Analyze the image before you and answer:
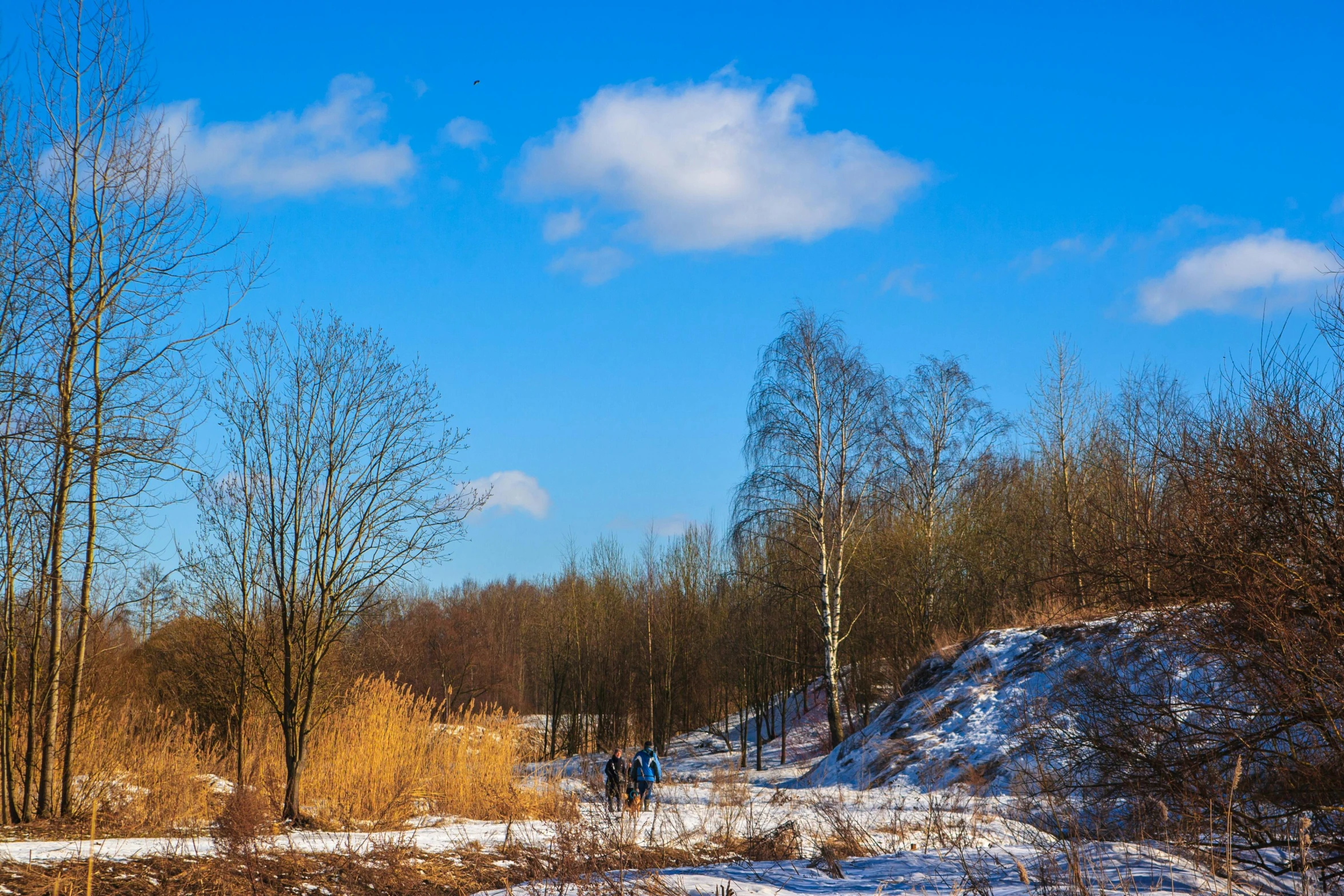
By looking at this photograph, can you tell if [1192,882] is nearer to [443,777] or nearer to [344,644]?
[443,777]

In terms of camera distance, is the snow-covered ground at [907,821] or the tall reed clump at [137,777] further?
the tall reed clump at [137,777]

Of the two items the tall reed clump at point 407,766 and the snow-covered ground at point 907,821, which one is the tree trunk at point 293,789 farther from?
the snow-covered ground at point 907,821

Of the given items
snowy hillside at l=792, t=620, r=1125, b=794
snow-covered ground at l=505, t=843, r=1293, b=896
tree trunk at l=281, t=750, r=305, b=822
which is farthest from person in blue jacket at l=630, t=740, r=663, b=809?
snow-covered ground at l=505, t=843, r=1293, b=896

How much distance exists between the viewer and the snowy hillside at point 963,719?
17.0 metres

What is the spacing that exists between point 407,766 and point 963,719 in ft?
36.7

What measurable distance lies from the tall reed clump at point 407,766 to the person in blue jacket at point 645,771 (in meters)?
1.45

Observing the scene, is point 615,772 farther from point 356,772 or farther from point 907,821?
point 907,821

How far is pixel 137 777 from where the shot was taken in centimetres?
1248

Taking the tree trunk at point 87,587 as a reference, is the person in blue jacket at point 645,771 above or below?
below

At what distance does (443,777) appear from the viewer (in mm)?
13547

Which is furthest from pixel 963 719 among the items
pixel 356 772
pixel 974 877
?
pixel 974 877

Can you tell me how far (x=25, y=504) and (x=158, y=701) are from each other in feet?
45.3

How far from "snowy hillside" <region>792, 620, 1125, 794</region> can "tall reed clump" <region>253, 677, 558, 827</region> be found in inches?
287

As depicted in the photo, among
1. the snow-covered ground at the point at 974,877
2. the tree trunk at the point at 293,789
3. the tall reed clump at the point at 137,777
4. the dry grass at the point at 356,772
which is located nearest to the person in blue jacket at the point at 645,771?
the dry grass at the point at 356,772
